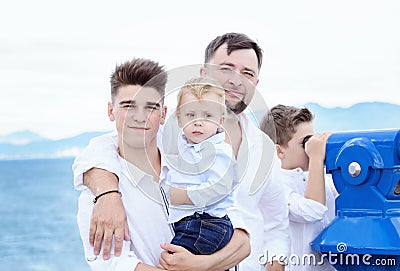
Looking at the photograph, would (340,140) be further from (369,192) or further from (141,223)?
(141,223)

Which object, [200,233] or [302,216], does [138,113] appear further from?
[302,216]

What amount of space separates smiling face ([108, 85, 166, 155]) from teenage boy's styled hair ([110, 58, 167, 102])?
10 mm

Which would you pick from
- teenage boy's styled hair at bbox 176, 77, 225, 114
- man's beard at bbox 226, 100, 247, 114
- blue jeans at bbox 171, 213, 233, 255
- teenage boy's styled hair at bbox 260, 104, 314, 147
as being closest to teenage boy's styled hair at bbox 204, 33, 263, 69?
man's beard at bbox 226, 100, 247, 114

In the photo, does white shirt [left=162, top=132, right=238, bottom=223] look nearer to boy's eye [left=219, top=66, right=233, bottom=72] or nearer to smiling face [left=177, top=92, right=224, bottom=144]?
smiling face [left=177, top=92, right=224, bottom=144]

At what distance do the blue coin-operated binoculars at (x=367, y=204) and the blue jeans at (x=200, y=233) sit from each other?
1.27 feet

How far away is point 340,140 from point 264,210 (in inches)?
11.8

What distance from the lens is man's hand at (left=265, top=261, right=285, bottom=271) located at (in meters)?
1.85

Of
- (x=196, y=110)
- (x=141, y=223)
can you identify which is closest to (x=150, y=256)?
(x=141, y=223)

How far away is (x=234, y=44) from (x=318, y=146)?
340 mm

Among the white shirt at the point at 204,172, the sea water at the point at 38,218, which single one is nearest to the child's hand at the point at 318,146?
the white shirt at the point at 204,172

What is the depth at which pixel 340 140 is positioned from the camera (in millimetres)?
1641

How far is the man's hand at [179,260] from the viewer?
1.27 meters

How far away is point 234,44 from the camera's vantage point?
5.39ft

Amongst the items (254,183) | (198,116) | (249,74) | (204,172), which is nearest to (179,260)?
(204,172)
